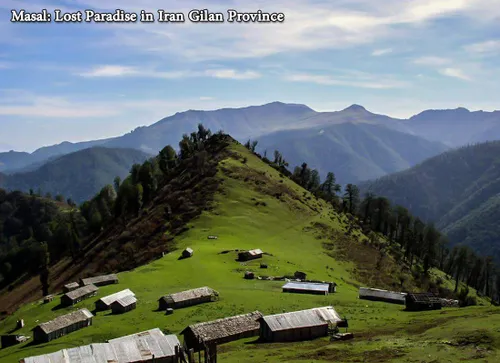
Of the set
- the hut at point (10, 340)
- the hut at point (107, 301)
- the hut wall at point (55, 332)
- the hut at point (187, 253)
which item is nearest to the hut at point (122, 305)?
the hut at point (107, 301)

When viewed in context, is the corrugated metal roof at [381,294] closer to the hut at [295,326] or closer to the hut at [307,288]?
the hut at [307,288]

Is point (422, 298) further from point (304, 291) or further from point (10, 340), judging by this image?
point (10, 340)

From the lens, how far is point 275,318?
Result: 5831 centimetres

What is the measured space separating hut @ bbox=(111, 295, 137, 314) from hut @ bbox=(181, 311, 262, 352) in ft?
54.9

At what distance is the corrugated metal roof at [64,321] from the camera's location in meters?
65.1

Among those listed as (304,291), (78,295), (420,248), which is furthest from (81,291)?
(420,248)

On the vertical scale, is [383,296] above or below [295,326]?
below

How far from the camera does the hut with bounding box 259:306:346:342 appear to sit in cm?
5725

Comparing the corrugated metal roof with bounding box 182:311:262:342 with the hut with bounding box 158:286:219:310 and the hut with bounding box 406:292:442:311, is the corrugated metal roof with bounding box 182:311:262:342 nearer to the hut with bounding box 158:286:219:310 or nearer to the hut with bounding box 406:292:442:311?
the hut with bounding box 158:286:219:310

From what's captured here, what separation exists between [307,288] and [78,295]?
→ 40.4 meters

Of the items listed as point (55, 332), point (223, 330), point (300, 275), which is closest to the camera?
point (223, 330)

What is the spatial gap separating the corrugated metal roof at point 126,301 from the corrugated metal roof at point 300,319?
25.7 metres

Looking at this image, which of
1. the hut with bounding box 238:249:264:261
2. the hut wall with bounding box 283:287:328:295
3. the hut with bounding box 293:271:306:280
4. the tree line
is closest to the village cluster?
the hut wall with bounding box 283:287:328:295

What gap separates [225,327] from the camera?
59.0 meters
